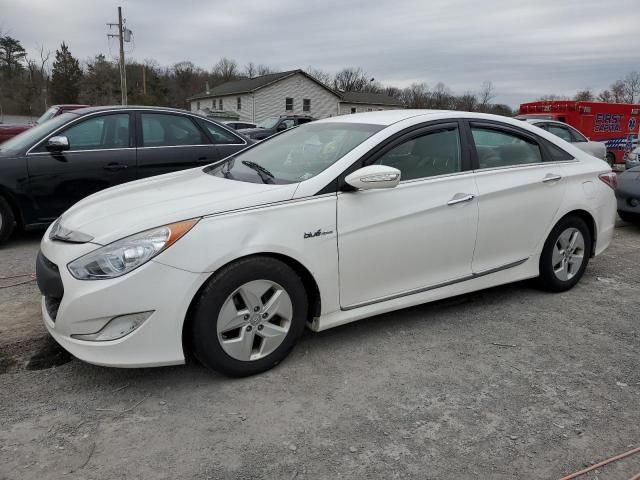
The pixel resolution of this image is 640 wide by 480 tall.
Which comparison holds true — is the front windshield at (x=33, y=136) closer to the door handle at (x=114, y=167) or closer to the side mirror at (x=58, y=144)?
the side mirror at (x=58, y=144)

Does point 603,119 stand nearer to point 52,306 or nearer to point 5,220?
point 5,220

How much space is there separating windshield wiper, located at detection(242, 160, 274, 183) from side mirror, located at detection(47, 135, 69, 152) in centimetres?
277

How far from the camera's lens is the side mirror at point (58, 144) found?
5.56 m

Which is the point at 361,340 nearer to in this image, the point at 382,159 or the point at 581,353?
the point at 382,159

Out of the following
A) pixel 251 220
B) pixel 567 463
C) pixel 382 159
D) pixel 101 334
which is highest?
pixel 382 159

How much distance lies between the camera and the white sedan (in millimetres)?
2676

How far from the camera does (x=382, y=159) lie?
3426mm

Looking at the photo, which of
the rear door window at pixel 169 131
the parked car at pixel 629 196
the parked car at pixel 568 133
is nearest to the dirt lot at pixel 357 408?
the rear door window at pixel 169 131

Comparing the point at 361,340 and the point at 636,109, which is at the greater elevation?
the point at 636,109

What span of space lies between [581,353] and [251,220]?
236 centimetres

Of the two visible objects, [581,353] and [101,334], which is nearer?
[101,334]

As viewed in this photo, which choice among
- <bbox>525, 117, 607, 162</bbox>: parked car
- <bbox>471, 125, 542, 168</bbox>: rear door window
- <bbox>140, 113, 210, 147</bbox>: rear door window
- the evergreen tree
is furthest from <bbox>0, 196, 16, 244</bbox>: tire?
the evergreen tree

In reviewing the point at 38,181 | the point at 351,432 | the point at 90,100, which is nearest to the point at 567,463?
the point at 351,432

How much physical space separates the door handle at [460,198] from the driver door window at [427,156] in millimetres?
190
